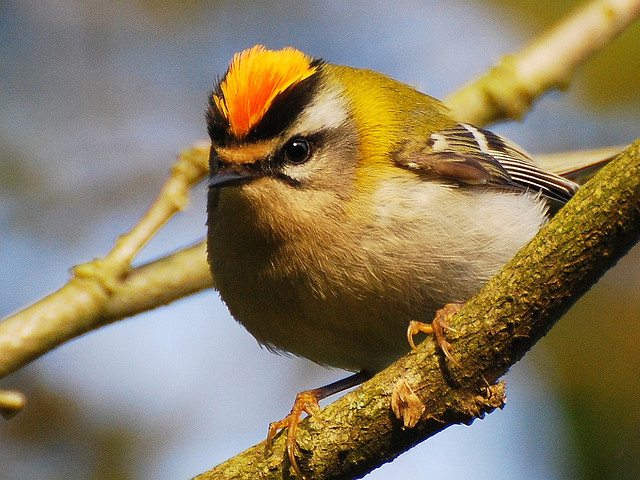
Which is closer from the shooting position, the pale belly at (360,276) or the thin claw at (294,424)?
the thin claw at (294,424)

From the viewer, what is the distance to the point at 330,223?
345cm

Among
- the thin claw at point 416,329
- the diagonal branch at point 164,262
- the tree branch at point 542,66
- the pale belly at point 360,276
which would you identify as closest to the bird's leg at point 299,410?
the pale belly at point 360,276

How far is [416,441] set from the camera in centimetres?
276

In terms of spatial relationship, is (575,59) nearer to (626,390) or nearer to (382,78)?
(382,78)

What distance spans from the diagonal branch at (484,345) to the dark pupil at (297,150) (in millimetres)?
1057

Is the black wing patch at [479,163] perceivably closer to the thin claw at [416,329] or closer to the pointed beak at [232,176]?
the pointed beak at [232,176]

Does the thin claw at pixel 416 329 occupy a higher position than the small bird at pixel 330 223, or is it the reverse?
the small bird at pixel 330 223

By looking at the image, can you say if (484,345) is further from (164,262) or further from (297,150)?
(164,262)

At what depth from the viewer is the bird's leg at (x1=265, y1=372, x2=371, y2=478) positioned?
2.81 meters

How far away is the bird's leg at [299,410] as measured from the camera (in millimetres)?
2811

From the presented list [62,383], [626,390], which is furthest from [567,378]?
[62,383]

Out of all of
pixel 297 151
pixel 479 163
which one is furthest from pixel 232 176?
pixel 479 163

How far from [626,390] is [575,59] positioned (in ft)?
5.18

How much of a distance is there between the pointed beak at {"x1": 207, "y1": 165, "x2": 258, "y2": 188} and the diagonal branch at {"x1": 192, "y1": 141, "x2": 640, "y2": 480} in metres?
0.93
